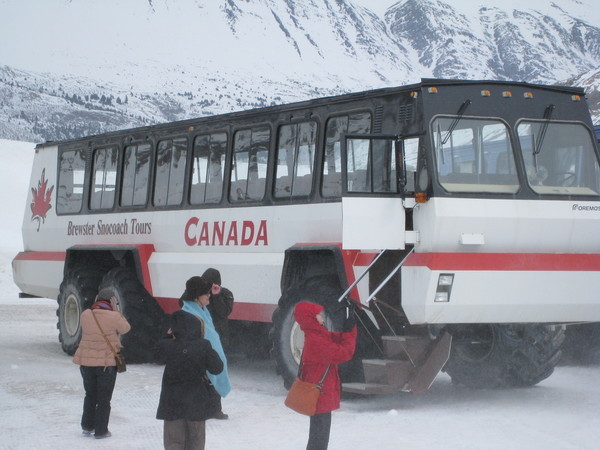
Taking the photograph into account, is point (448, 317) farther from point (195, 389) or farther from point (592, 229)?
point (195, 389)

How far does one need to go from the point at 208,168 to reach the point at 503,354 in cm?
429

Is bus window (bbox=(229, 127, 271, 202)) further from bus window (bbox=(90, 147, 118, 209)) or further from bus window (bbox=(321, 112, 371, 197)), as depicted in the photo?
bus window (bbox=(90, 147, 118, 209))

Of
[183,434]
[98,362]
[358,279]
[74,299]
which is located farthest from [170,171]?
[183,434]

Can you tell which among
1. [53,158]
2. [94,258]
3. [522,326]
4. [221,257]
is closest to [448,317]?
[522,326]

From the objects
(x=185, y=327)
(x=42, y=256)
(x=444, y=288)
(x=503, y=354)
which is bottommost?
(x=503, y=354)

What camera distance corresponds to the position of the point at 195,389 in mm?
7477

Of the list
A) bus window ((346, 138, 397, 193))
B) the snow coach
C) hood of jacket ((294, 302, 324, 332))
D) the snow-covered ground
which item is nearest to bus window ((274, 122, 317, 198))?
the snow coach

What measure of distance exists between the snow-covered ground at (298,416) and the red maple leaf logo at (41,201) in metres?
3.03

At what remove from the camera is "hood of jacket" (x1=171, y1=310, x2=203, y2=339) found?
7.56 m

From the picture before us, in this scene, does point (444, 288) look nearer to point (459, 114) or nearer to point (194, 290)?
point (459, 114)

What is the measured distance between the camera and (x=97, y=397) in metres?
10.0

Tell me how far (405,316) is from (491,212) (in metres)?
1.34

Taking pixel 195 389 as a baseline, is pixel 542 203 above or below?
above

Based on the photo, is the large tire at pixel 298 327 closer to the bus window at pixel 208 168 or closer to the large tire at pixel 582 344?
the bus window at pixel 208 168
